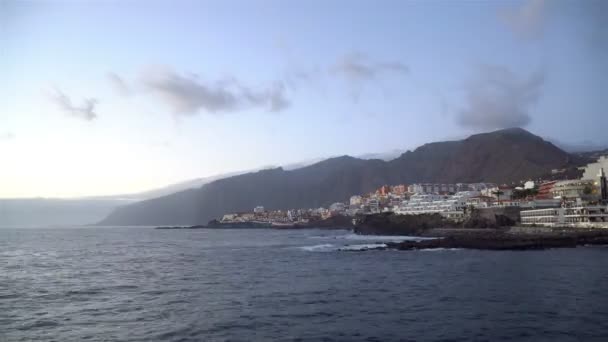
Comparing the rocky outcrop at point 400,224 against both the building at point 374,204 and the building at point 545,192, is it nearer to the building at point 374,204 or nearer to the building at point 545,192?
the building at point 545,192

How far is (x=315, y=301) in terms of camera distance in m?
19.2

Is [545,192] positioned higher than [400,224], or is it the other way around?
[545,192]

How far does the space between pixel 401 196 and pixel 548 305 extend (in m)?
106

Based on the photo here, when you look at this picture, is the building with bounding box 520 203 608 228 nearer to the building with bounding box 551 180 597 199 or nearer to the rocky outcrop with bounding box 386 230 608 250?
the rocky outcrop with bounding box 386 230 608 250

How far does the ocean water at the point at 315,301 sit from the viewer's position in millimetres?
14492

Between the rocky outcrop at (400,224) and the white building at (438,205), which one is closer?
the rocky outcrop at (400,224)

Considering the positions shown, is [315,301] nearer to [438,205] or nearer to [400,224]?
[400,224]

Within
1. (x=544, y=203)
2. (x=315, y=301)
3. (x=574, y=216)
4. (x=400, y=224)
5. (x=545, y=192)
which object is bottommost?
(x=315, y=301)

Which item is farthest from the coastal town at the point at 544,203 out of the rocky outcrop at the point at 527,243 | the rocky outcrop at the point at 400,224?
the rocky outcrop at the point at 527,243

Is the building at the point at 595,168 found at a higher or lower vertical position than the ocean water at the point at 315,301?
higher

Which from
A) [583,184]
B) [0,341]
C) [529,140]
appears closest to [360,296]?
[0,341]

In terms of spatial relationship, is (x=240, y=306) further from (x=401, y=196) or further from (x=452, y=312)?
(x=401, y=196)

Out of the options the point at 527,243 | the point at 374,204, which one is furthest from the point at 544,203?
the point at 374,204

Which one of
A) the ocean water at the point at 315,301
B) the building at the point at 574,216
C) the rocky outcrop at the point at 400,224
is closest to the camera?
the ocean water at the point at 315,301
